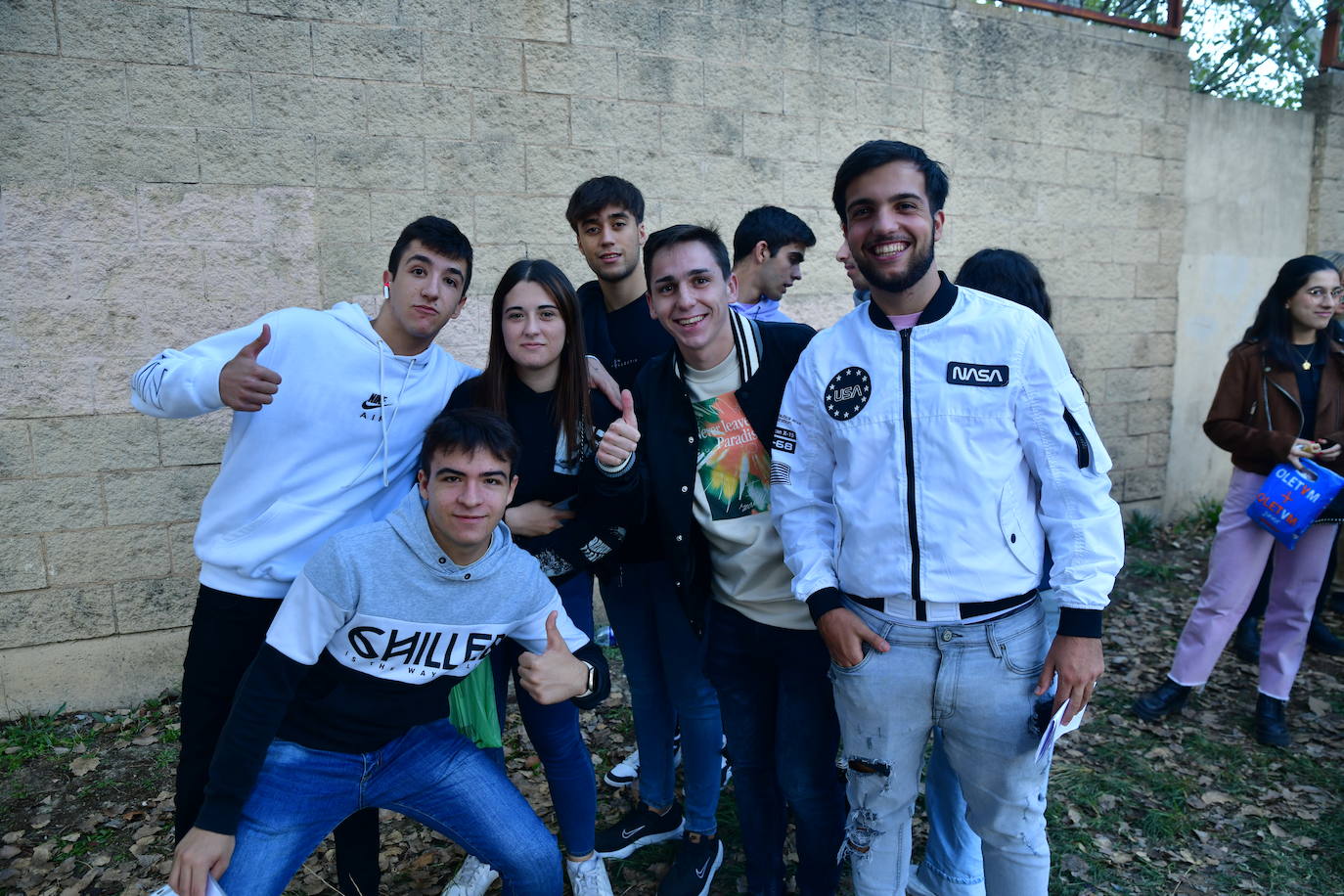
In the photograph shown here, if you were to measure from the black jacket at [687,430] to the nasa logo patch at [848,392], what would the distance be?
266 millimetres

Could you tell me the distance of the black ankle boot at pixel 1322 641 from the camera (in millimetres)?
4535

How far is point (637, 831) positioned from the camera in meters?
2.90

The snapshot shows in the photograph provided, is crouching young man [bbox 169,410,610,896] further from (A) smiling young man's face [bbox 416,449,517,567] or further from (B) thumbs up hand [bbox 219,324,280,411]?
(B) thumbs up hand [bbox 219,324,280,411]

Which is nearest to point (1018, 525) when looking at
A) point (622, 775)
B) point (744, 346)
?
point (744, 346)

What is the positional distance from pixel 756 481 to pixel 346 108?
3.02 m

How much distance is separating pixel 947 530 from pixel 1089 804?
2007mm

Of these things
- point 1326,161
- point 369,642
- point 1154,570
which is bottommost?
point 1154,570

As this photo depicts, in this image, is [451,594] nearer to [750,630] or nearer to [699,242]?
[750,630]

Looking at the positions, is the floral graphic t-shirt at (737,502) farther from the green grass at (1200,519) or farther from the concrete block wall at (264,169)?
the green grass at (1200,519)

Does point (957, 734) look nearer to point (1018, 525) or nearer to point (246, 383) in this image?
point (1018, 525)

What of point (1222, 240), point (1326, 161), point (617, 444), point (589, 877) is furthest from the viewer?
point (1326, 161)

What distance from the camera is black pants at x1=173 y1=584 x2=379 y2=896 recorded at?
2.23 meters

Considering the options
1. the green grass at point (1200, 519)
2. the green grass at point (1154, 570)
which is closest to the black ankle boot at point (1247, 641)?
the green grass at point (1154, 570)

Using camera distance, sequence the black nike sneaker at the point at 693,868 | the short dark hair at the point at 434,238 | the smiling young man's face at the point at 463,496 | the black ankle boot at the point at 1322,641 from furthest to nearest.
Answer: the black ankle boot at the point at 1322,641, the black nike sneaker at the point at 693,868, the short dark hair at the point at 434,238, the smiling young man's face at the point at 463,496
